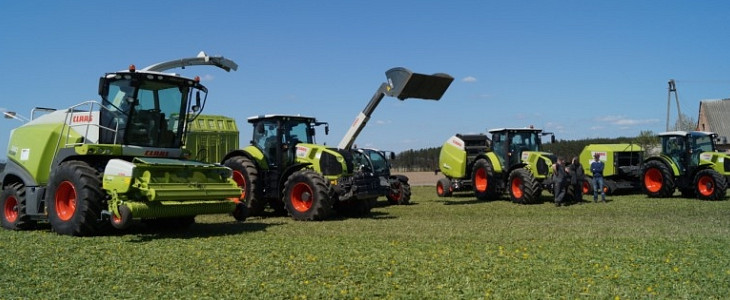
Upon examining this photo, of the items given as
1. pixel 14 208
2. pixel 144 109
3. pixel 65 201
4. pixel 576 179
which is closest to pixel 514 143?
pixel 576 179

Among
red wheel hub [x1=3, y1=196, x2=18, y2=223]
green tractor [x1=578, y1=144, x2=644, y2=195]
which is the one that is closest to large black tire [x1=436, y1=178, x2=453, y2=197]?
green tractor [x1=578, y1=144, x2=644, y2=195]

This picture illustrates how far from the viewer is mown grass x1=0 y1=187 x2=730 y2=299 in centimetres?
570

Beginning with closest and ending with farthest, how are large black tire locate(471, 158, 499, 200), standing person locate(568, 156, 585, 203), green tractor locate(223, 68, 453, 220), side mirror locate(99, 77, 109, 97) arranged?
side mirror locate(99, 77, 109, 97) → green tractor locate(223, 68, 453, 220) → standing person locate(568, 156, 585, 203) → large black tire locate(471, 158, 499, 200)

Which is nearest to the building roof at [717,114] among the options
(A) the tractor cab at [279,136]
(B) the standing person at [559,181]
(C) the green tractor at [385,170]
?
(B) the standing person at [559,181]

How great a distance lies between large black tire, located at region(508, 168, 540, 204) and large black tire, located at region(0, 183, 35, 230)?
11618mm

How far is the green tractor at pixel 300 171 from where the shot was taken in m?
12.2

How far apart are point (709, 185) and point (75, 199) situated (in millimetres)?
15738

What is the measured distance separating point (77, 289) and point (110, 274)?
2.23 feet

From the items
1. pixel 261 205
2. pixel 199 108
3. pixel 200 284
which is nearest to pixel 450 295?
pixel 200 284

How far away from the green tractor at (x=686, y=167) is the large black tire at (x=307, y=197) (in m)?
11.0

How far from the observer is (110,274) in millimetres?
6508

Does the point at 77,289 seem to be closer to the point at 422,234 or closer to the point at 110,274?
the point at 110,274

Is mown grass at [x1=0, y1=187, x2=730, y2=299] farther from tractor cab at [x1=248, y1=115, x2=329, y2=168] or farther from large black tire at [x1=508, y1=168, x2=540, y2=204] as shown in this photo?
large black tire at [x1=508, y1=168, x2=540, y2=204]

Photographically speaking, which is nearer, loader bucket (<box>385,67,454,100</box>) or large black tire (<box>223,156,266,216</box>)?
large black tire (<box>223,156,266,216</box>)
